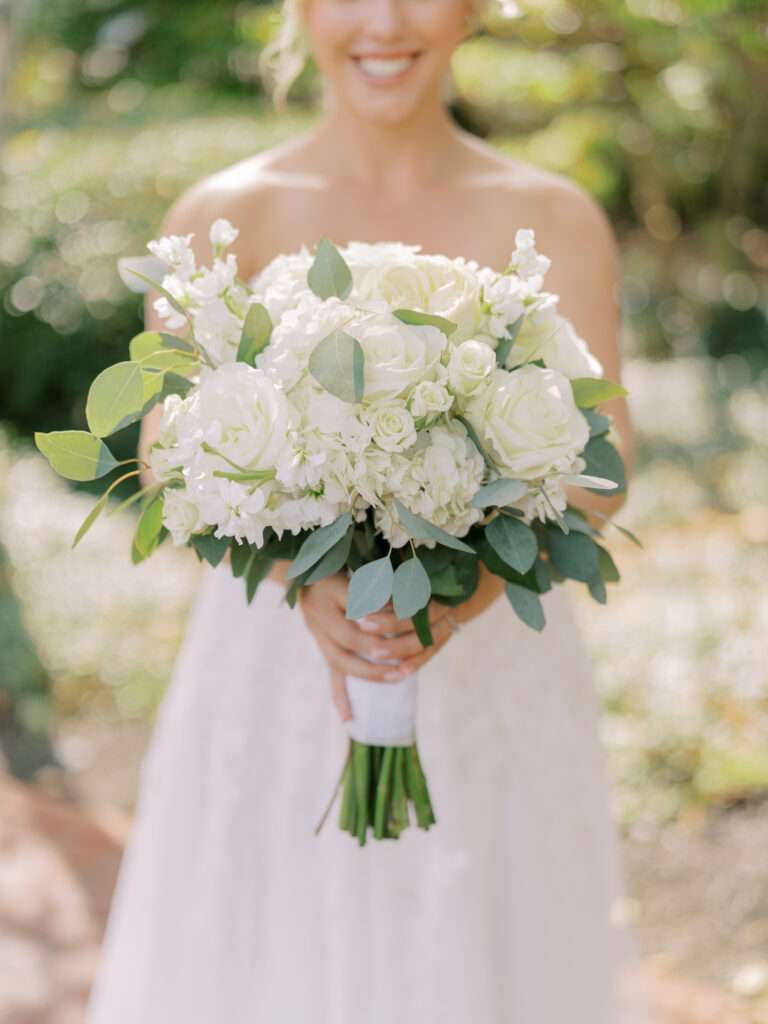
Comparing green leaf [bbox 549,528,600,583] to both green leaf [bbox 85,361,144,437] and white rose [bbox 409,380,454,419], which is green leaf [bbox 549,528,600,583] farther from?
green leaf [bbox 85,361,144,437]

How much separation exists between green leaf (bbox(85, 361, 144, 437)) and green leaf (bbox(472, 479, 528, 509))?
45 cm

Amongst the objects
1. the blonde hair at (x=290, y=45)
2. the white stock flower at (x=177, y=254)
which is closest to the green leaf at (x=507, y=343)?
the white stock flower at (x=177, y=254)

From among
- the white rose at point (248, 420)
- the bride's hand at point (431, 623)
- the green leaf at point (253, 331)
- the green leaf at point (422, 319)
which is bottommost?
the bride's hand at point (431, 623)

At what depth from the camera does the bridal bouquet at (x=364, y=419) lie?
146 centimetres

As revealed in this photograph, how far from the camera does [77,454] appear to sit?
1547mm

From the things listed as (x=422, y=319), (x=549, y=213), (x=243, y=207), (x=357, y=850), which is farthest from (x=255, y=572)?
(x=549, y=213)

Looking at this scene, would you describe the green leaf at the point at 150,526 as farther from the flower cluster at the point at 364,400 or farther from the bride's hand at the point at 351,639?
the bride's hand at the point at 351,639

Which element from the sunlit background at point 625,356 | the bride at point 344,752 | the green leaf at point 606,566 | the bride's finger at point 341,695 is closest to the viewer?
the green leaf at point 606,566

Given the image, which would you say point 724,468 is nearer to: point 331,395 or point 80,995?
point 80,995

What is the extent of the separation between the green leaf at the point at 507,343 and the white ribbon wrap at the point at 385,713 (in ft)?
1.75

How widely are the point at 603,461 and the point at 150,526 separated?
26.1 inches

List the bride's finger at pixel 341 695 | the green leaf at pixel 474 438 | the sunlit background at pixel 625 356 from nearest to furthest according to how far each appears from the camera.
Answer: the green leaf at pixel 474 438
the bride's finger at pixel 341 695
the sunlit background at pixel 625 356

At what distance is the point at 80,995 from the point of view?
10.0 feet

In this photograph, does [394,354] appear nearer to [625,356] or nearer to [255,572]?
[255,572]
